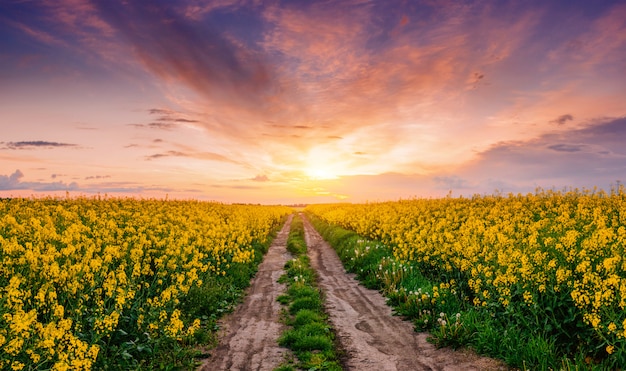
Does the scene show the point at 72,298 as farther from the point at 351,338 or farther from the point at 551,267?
Result: the point at 551,267

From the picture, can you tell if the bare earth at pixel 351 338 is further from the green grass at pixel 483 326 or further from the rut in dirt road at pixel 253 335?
the green grass at pixel 483 326

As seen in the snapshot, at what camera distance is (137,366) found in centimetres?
815

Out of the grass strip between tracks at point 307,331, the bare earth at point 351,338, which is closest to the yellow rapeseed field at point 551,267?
the bare earth at point 351,338

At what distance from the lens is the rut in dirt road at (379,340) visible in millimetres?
8711

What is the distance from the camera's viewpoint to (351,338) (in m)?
10.4

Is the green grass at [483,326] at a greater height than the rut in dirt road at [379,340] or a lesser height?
greater

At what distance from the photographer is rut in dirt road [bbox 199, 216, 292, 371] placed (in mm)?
8875

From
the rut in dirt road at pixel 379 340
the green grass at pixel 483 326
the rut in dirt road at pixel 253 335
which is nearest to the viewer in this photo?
the green grass at pixel 483 326

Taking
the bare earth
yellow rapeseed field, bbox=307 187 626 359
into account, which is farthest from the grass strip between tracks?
yellow rapeseed field, bbox=307 187 626 359

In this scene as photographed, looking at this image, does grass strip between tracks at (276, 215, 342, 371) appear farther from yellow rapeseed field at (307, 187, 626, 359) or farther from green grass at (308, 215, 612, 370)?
yellow rapeseed field at (307, 187, 626, 359)

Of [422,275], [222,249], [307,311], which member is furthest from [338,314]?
[222,249]

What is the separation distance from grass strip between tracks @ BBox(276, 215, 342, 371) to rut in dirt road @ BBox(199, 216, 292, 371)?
34 centimetres

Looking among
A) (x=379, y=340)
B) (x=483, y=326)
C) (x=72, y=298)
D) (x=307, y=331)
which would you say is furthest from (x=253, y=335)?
(x=483, y=326)

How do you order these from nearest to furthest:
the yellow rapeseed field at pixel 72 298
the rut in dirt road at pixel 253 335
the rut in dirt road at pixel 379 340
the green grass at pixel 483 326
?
the yellow rapeseed field at pixel 72 298 < the green grass at pixel 483 326 < the rut in dirt road at pixel 379 340 < the rut in dirt road at pixel 253 335
